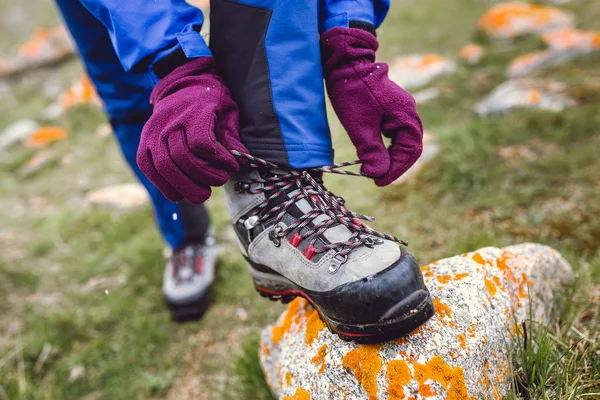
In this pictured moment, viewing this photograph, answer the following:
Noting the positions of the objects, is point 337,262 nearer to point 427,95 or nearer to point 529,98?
point 529,98

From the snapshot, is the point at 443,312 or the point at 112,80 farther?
the point at 112,80

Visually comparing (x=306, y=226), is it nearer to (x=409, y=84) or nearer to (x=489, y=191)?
(x=489, y=191)

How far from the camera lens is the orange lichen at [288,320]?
61.9 inches

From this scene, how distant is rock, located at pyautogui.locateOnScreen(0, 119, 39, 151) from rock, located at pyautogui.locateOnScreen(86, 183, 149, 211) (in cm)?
325

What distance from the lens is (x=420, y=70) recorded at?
5738 millimetres

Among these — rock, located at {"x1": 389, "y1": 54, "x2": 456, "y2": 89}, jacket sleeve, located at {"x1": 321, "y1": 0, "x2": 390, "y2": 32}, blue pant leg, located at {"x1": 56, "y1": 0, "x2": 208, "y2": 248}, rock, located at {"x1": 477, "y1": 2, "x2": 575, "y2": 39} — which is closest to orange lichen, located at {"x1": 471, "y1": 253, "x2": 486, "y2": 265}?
jacket sleeve, located at {"x1": 321, "y1": 0, "x2": 390, "y2": 32}

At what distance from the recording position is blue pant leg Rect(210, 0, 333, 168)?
4.21ft

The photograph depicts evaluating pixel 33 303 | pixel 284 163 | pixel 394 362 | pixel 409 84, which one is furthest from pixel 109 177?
pixel 394 362

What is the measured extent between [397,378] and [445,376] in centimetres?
13

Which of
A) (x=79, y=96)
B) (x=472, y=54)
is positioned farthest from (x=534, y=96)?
(x=79, y=96)

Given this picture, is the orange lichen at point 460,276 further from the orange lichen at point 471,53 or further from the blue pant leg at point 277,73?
the orange lichen at point 471,53

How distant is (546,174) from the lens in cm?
278

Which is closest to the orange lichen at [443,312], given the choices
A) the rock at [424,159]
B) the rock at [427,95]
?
the rock at [424,159]

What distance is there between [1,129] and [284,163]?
829cm
